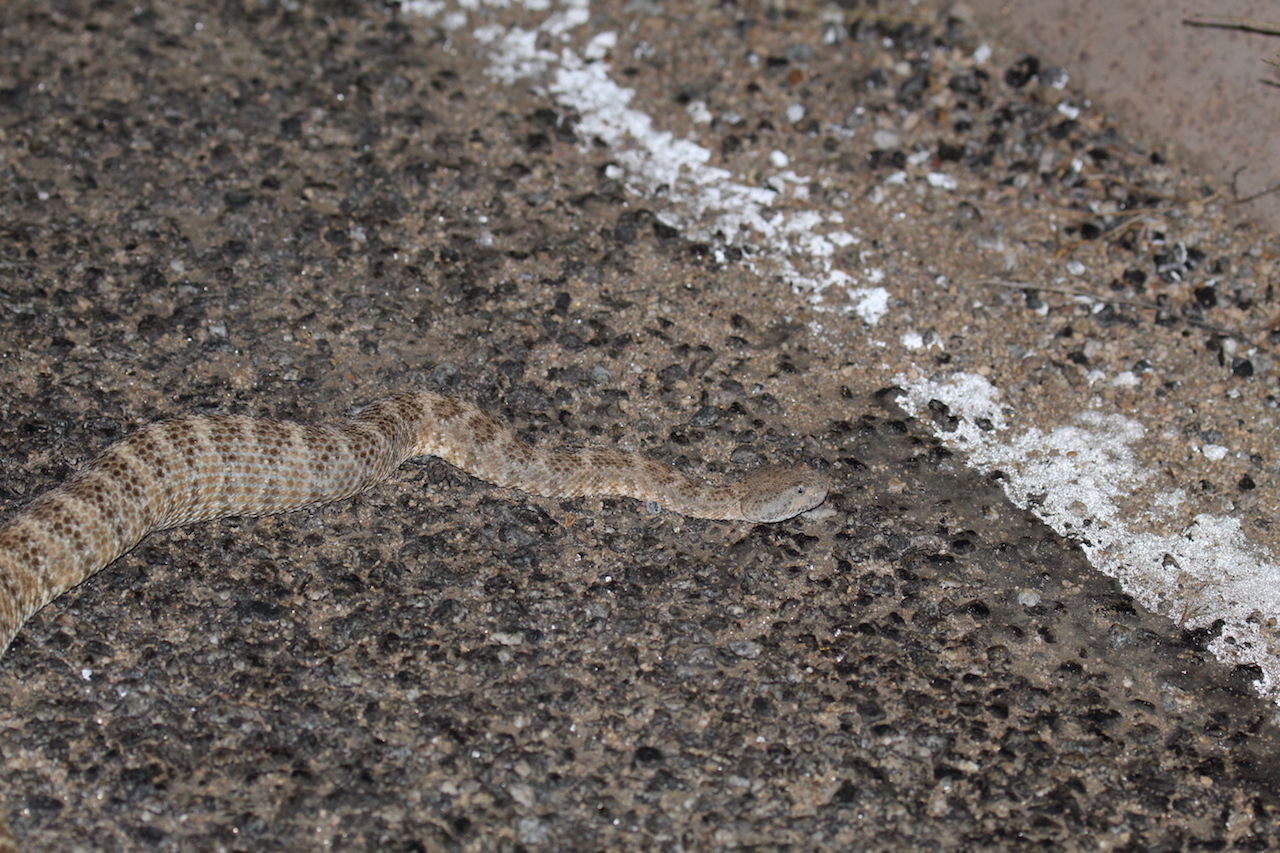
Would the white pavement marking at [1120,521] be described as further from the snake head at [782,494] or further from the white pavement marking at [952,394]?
the snake head at [782,494]

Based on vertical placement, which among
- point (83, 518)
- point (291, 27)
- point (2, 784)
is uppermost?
point (291, 27)

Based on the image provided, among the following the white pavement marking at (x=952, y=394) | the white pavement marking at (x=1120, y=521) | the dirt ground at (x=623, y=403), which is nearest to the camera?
the dirt ground at (x=623, y=403)

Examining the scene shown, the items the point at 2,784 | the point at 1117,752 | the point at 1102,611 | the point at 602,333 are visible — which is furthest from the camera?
the point at 602,333

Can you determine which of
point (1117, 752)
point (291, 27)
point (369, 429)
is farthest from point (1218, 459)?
point (291, 27)

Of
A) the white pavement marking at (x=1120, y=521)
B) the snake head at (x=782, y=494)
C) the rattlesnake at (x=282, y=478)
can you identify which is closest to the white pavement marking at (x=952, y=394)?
the white pavement marking at (x=1120, y=521)

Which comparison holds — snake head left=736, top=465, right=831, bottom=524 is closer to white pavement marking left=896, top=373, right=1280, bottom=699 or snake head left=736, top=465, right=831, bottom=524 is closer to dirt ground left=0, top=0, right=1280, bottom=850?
dirt ground left=0, top=0, right=1280, bottom=850

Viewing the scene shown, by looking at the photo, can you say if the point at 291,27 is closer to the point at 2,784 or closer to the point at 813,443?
the point at 813,443

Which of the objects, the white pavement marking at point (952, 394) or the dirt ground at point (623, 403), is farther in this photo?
the white pavement marking at point (952, 394)
